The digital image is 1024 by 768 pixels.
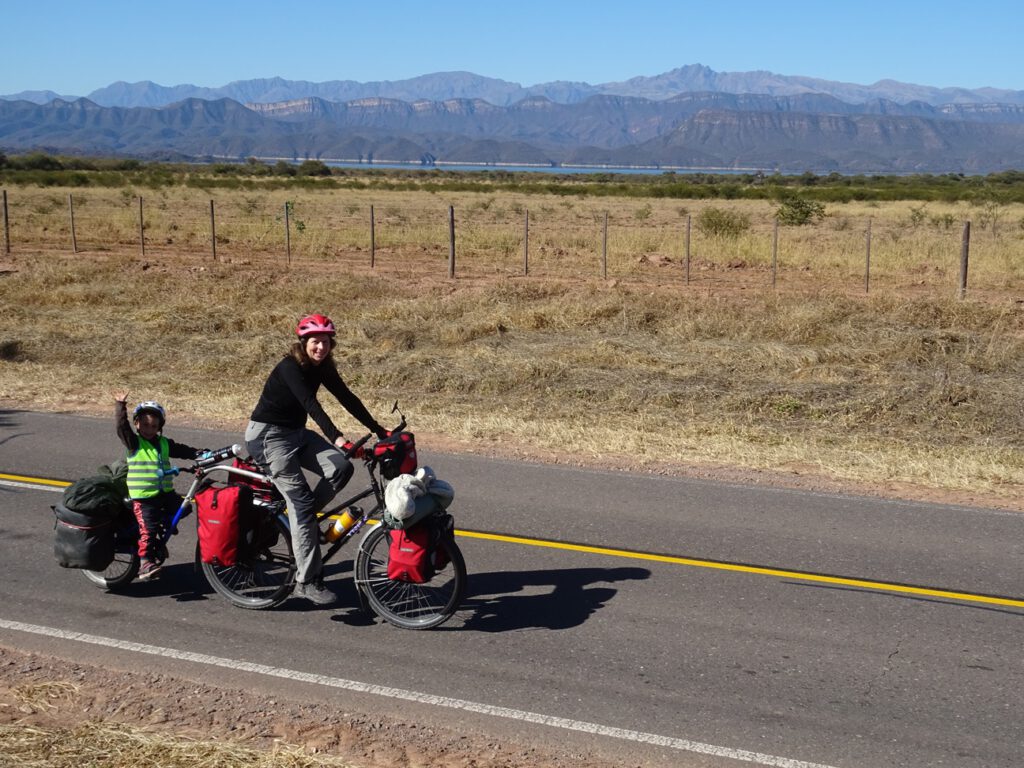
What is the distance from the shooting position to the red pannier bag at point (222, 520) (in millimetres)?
6707

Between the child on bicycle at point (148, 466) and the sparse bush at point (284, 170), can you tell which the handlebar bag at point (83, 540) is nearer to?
the child on bicycle at point (148, 466)

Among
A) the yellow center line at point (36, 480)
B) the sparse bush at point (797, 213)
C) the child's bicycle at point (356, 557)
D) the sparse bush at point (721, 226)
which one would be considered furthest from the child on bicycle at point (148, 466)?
the sparse bush at point (797, 213)

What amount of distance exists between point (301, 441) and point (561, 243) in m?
30.6

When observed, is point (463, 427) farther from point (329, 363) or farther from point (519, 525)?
point (329, 363)

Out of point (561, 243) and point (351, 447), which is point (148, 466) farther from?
point (561, 243)

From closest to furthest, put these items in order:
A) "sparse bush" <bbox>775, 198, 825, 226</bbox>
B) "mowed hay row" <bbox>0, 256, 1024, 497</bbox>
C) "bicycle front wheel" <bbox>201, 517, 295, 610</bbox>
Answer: "bicycle front wheel" <bbox>201, 517, 295, 610</bbox> → "mowed hay row" <bbox>0, 256, 1024, 497</bbox> → "sparse bush" <bbox>775, 198, 825, 226</bbox>

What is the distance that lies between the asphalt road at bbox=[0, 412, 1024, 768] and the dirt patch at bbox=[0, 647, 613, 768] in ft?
0.53

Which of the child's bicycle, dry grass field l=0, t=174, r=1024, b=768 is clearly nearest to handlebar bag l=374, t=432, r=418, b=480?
the child's bicycle

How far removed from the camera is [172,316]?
2083cm

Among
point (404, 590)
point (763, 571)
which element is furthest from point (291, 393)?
point (763, 571)

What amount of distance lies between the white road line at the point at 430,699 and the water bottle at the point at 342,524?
3.03 ft

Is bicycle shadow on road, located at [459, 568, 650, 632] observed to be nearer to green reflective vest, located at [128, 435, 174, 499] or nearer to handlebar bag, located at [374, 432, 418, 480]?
handlebar bag, located at [374, 432, 418, 480]

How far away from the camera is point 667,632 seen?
6.73 meters

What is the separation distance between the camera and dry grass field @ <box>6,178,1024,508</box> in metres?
12.5
